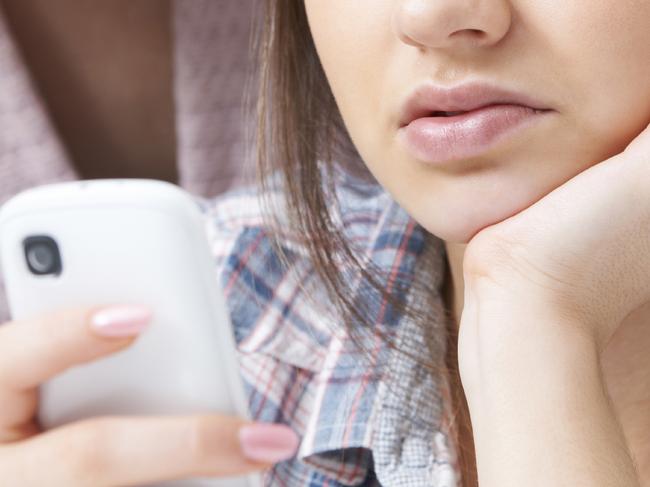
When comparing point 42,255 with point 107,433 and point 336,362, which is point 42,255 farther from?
point 336,362

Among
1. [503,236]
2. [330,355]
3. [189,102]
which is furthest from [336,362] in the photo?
[189,102]

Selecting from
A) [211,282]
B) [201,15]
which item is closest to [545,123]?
[211,282]

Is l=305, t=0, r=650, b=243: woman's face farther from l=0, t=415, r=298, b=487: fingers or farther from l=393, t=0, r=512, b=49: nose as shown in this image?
l=0, t=415, r=298, b=487: fingers

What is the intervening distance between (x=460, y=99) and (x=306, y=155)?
0.82 ft

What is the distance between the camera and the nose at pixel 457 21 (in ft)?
1.52

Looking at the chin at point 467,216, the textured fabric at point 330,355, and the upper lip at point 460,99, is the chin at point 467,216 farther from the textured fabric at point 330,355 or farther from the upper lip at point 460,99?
the textured fabric at point 330,355

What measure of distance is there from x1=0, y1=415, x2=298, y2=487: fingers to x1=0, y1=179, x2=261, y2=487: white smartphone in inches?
0.7

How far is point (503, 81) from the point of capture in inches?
18.9

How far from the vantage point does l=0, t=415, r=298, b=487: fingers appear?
0.50 meters

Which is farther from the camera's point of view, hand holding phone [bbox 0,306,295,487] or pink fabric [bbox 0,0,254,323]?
pink fabric [bbox 0,0,254,323]

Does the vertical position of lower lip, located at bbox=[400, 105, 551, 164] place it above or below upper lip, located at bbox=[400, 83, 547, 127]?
below

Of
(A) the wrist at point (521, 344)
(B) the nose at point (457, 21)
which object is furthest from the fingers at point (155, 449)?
(B) the nose at point (457, 21)

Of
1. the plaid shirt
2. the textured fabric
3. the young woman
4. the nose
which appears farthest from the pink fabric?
the nose

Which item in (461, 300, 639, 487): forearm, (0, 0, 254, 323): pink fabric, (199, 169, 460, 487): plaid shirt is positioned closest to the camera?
(461, 300, 639, 487): forearm
